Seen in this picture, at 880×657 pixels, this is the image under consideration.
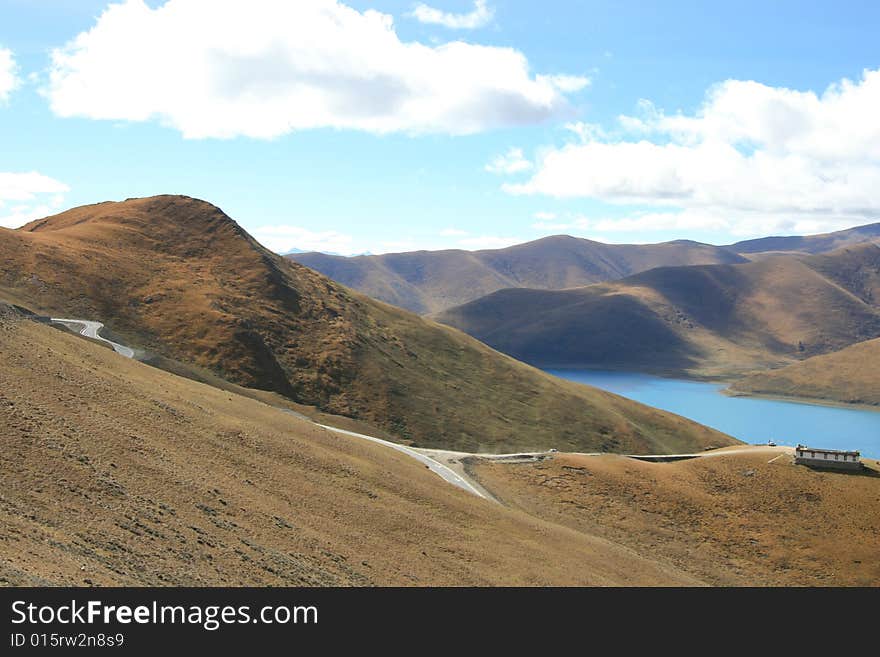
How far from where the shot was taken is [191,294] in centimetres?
12181

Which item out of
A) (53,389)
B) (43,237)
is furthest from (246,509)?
(43,237)

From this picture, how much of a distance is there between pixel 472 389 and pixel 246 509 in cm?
10063

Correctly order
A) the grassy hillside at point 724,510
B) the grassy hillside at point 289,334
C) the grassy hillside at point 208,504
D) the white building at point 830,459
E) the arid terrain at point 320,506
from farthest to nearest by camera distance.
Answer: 1. the grassy hillside at point 289,334
2. the white building at point 830,459
3. the grassy hillside at point 724,510
4. the arid terrain at point 320,506
5. the grassy hillside at point 208,504

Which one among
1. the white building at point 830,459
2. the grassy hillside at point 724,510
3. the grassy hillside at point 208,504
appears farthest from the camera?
the white building at point 830,459

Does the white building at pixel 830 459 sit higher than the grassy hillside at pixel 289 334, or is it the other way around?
the grassy hillside at pixel 289 334

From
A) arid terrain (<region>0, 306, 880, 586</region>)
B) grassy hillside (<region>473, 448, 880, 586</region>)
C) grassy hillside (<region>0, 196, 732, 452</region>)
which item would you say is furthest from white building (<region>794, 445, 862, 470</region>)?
grassy hillside (<region>0, 196, 732, 452</region>)

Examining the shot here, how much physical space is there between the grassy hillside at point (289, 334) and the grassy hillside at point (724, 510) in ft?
129

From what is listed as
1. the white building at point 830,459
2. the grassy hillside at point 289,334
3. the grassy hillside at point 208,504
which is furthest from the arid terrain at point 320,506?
the grassy hillside at point 289,334

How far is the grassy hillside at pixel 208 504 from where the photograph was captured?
2669 centimetres

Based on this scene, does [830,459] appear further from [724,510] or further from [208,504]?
[208,504]

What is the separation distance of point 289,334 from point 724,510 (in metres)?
80.5

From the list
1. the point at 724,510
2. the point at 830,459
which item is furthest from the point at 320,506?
the point at 830,459

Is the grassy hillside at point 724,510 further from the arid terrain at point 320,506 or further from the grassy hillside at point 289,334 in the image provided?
the grassy hillside at point 289,334

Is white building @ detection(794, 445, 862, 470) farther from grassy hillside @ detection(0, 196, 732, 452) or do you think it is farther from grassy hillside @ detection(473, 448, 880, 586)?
grassy hillside @ detection(0, 196, 732, 452)
